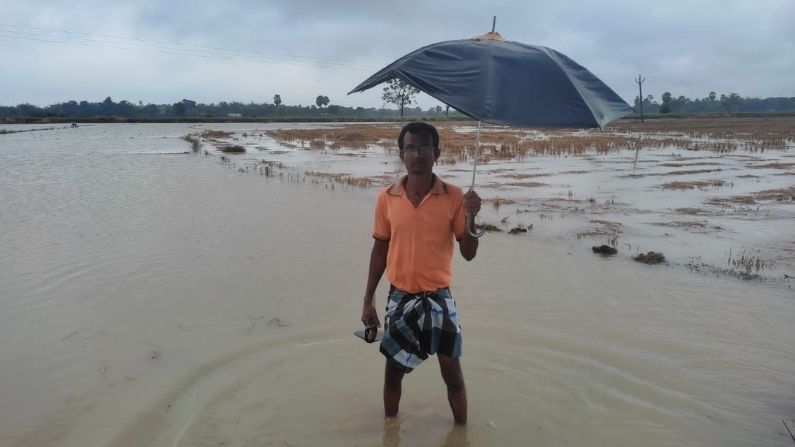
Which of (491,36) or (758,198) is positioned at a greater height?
(491,36)

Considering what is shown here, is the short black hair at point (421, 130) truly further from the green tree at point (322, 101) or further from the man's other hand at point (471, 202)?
the green tree at point (322, 101)

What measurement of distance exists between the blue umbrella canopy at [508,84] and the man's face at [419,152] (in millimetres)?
209

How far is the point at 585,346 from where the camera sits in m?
4.28

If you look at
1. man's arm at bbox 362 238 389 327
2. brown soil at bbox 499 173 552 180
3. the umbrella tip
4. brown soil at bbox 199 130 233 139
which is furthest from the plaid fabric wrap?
brown soil at bbox 199 130 233 139

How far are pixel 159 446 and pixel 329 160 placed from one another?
17.1 meters

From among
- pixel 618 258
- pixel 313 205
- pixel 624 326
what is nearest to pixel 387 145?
pixel 313 205

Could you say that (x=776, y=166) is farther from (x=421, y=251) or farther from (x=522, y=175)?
(x=421, y=251)

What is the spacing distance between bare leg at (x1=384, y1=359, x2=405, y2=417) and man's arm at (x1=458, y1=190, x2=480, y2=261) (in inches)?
28.6

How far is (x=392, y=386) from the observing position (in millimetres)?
3047

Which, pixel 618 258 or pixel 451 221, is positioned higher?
pixel 451 221

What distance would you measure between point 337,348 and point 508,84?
8.52 feet

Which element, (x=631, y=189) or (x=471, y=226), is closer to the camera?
(x=471, y=226)

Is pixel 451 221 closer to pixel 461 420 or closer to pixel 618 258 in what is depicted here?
pixel 461 420

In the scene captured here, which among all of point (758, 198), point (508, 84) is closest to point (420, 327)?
point (508, 84)
